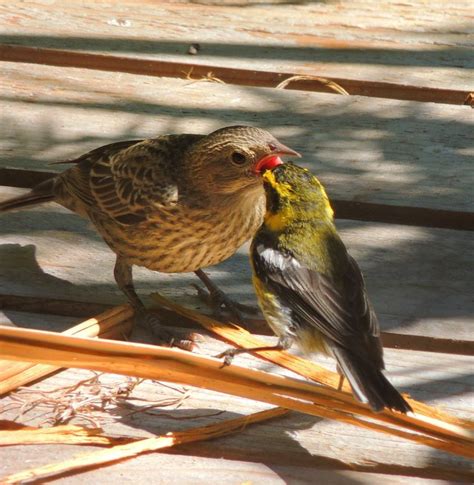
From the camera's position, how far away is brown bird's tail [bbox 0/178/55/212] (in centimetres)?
462

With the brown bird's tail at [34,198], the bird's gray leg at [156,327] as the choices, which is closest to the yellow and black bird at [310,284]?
the bird's gray leg at [156,327]

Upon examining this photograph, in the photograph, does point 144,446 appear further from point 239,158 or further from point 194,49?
point 194,49

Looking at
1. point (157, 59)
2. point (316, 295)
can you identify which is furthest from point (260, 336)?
point (157, 59)

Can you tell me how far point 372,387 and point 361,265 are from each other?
3.88 ft

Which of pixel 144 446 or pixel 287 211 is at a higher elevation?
pixel 287 211

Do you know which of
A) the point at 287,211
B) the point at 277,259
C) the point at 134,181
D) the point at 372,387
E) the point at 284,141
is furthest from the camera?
the point at 284,141

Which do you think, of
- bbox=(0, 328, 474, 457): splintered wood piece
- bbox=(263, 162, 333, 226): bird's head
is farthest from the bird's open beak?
bbox=(0, 328, 474, 457): splintered wood piece

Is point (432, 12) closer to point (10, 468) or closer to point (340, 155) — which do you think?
point (340, 155)

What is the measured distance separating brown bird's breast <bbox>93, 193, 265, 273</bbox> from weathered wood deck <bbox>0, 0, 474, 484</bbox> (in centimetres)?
10

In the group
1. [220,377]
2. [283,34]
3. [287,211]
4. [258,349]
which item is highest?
[283,34]

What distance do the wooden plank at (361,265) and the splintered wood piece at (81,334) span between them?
0.65 feet

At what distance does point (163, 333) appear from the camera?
157 inches

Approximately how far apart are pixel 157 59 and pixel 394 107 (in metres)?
1.12

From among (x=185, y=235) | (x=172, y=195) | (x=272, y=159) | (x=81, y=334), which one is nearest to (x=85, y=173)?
(x=172, y=195)
